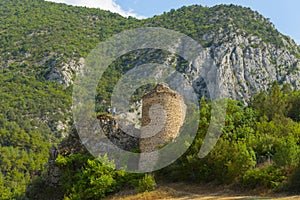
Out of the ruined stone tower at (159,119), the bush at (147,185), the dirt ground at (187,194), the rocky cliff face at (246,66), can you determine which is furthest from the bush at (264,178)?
the rocky cliff face at (246,66)

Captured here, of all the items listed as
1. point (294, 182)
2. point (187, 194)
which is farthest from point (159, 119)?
point (294, 182)

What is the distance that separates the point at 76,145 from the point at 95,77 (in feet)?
156

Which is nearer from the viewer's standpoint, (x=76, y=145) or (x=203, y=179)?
(x=203, y=179)

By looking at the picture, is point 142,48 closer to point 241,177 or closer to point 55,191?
point 55,191

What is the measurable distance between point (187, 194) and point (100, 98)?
49366 millimetres

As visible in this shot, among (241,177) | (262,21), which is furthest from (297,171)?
(262,21)

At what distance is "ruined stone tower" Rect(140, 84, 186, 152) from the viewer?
20969mm

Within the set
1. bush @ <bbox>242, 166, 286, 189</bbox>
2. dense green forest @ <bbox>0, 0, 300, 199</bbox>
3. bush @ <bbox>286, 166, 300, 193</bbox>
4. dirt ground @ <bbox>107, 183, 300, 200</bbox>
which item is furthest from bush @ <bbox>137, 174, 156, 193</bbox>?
bush @ <bbox>286, 166, 300, 193</bbox>

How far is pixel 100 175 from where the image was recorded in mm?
20188

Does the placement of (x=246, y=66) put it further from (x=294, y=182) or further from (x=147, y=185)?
(x=294, y=182)

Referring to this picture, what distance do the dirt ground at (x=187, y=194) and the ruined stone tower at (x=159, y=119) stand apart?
8.73 feet

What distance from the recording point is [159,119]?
21125 mm

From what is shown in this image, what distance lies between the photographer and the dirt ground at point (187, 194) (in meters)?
15.6

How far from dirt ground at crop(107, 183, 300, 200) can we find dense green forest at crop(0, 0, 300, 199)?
58 cm
